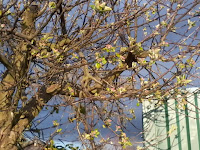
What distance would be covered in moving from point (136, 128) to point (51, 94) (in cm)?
135

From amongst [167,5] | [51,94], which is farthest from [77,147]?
[167,5]

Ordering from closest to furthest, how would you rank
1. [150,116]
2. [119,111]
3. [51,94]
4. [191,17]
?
[191,17] < [51,94] < [150,116] < [119,111]

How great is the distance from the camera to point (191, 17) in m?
3.53

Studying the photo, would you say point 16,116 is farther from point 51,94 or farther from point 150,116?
point 150,116

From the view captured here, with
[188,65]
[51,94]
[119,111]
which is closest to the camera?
[188,65]

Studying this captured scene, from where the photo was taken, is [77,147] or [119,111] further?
[119,111]

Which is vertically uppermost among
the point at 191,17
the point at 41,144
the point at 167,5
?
the point at 167,5

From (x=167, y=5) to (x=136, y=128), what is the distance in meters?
1.79

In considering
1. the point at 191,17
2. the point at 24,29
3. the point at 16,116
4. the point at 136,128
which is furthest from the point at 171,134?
the point at 24,29

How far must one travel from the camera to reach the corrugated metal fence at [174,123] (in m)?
3.66

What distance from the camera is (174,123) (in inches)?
153

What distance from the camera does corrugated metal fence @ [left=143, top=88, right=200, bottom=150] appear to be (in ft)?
12.0

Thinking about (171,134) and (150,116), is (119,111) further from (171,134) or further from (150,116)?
(171,134)

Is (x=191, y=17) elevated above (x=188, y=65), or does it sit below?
above
